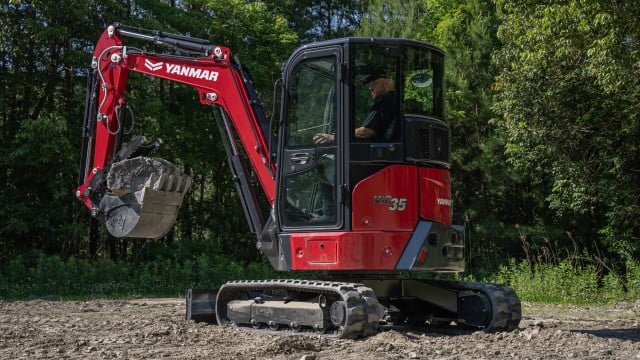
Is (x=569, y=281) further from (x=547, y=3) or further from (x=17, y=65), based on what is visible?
(x=17, y=65)

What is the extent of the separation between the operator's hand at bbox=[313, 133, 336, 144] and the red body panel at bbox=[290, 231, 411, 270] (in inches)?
34.1

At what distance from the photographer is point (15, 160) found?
1689 centimetres

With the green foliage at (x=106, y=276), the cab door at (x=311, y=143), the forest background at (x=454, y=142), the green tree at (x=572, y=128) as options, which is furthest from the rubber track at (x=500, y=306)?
the green foliage at (x=106, y=276)

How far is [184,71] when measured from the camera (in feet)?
30.5

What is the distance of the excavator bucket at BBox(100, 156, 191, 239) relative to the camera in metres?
8.97

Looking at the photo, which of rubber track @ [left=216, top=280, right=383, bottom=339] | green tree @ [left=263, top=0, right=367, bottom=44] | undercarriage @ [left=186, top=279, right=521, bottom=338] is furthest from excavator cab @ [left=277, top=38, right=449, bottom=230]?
green tree @ [left=263, top=0, right=367, bottom=44]

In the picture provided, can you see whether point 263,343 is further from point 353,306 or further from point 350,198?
point 350,198

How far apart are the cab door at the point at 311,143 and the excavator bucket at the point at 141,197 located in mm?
1814

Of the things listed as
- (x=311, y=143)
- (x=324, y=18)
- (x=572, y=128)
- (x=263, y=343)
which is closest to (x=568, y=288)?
(x=572, y=128)

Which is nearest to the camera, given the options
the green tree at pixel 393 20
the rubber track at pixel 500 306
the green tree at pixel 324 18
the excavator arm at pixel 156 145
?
the rubber track at pixel 500 306

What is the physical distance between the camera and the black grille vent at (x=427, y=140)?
24.9ft

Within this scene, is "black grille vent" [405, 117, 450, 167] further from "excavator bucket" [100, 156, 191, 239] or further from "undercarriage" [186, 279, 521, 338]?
"excavator bucket" [100, 156, 191, 239]

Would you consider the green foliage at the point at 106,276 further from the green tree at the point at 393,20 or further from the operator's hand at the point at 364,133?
the operator's hand at the point at 364,133

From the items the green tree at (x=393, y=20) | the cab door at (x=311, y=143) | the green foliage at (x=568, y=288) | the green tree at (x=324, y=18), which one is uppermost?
the green tree at (x=324, y=18)
